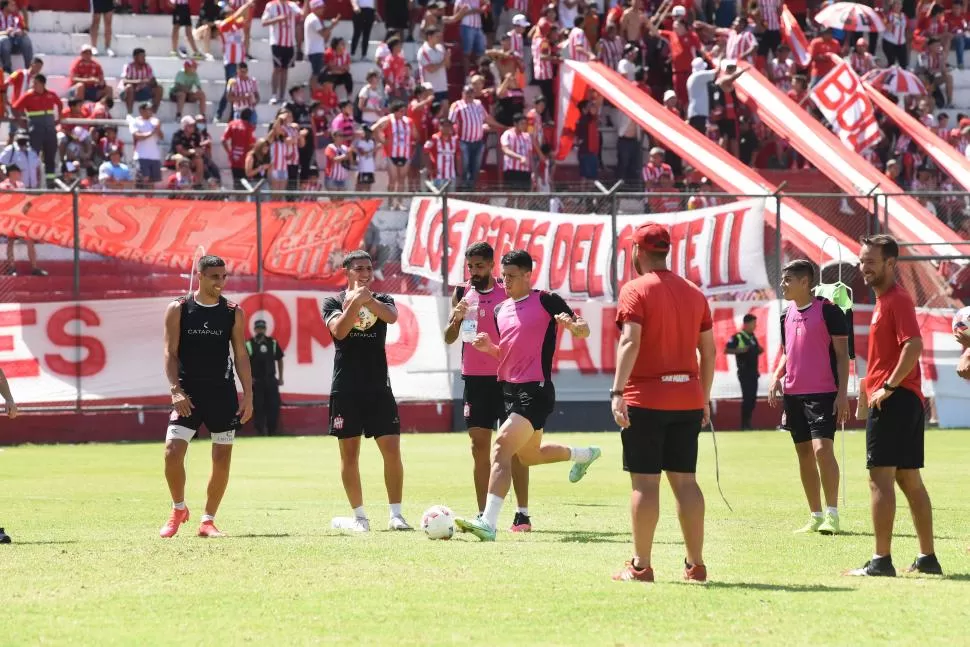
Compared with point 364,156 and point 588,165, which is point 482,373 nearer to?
point 364,156

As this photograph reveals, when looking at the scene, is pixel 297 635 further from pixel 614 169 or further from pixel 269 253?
pixel 614 169

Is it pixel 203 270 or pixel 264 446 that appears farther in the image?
pixel 264 446

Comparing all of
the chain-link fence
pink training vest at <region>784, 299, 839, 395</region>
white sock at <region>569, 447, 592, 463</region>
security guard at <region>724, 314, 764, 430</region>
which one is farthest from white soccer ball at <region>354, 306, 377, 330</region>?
security guard at <region>724, 314, 764, 430</region>

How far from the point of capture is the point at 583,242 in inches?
1045

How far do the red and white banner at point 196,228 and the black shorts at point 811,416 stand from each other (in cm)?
1345

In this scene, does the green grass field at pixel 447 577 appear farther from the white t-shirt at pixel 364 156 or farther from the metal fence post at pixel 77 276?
the white t-shirt at pixel 364 156

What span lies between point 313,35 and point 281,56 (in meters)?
0.76

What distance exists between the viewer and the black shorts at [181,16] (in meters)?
32.7

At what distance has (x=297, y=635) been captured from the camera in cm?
777

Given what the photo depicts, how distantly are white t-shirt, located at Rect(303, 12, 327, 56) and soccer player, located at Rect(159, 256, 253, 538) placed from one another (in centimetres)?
2067

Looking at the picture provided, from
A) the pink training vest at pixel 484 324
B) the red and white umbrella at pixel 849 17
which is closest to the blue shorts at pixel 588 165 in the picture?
the red and white umbrella at pixel 849 17

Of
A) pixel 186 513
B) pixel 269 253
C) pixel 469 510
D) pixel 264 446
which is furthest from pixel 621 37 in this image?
pixel 186 513

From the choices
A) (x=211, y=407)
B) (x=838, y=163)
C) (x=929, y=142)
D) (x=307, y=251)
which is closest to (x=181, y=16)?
(x=307, y=251)

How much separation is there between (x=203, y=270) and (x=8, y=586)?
11.5ft
